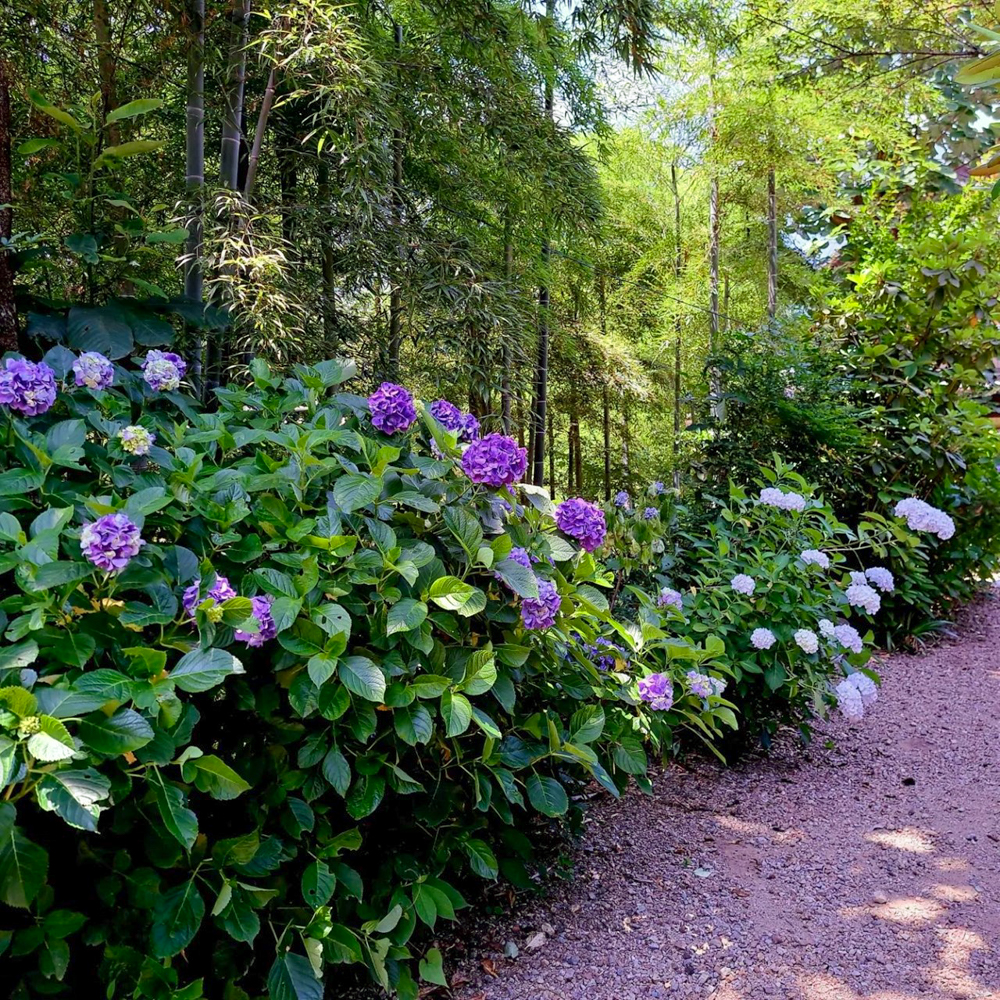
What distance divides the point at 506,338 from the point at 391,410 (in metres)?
1.31

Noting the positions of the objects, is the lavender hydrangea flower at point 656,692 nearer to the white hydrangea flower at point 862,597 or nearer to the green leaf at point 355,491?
the green leaf at point 355,491

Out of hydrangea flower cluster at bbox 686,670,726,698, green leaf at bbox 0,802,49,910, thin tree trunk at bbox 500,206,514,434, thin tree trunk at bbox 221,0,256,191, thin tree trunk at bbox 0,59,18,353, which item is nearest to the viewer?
green leaf at bbox 0,802,49,910

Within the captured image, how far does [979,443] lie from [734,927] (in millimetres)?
2783

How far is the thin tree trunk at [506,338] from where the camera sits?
8.86ft

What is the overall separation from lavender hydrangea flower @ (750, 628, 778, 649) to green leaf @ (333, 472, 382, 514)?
3.76 ft

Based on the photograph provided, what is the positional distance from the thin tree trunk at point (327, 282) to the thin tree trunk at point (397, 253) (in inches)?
8.8

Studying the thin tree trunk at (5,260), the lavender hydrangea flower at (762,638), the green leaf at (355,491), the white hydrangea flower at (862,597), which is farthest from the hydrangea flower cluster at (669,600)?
the thin tree trunk at (5,260)

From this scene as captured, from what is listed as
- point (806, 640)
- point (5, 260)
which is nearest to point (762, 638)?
point (806, 640)

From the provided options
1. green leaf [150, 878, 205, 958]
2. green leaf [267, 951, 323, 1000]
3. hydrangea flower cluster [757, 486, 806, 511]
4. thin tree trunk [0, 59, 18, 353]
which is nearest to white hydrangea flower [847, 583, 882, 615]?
hydrangea flower cluster [757, 486, 806, 511]

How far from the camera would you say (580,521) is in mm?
1439

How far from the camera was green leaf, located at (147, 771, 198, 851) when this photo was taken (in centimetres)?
86

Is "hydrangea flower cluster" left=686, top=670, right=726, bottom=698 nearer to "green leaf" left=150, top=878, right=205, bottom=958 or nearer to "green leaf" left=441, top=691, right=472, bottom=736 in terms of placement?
"green leaf" left=441, top=691, right=472, bottom=736

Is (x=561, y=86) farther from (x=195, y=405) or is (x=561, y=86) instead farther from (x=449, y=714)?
(x=449, y=714)

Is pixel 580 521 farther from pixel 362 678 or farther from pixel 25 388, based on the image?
pixel 25 388
